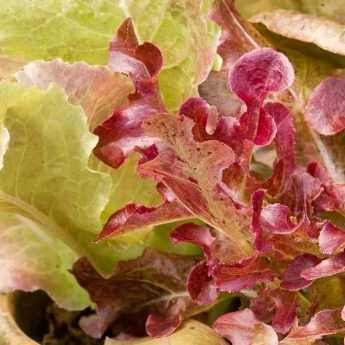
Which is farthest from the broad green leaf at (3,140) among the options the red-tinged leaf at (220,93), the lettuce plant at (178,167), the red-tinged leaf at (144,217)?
the red-tinged leaf at (220,93)

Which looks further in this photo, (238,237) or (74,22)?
(74,22)

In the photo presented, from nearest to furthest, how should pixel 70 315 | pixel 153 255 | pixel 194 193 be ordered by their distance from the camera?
pixel 194 193
pixel 153 255
pixel 70 315

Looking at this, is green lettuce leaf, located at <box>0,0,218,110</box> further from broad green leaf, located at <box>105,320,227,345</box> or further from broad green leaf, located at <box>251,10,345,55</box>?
broad green leaf, located at <box>105,320,227,345</box>

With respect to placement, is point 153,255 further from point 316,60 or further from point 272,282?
point 316,60

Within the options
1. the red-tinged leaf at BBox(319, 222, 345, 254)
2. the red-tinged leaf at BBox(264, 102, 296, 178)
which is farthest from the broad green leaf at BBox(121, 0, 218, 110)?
the red-tinged leaf at BBox(319, 222, 345, 254)

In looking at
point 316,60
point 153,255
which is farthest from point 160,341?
point 316,60

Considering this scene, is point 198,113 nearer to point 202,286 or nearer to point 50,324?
point 202,286

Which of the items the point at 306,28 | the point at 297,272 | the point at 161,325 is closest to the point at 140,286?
the point at 161,325
